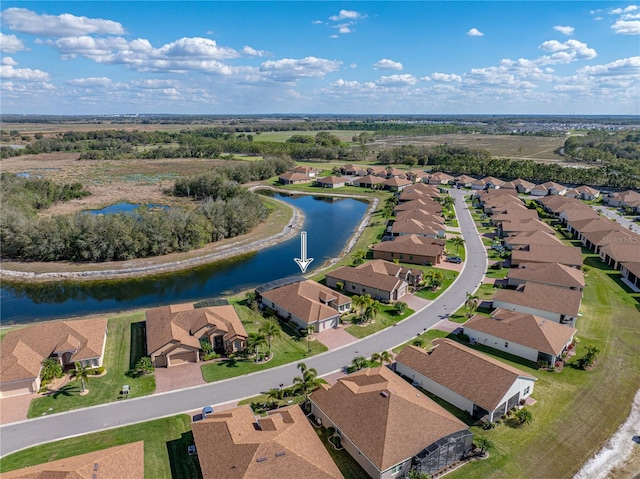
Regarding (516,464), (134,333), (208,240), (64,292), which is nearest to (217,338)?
(134,333)

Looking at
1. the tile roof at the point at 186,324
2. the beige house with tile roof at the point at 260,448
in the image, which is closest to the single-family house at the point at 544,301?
the beige house with tile roof at the point at 260,448

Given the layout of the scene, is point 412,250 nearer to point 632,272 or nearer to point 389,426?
point 632,272

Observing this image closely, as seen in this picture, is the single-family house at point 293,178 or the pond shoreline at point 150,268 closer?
the pond shoreline at point 150,268

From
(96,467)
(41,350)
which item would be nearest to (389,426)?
(96,467)

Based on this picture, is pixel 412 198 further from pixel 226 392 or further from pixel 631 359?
pixel 226 392

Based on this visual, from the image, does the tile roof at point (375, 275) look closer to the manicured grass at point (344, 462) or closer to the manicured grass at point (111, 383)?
the manicured grass at point (344, 462)

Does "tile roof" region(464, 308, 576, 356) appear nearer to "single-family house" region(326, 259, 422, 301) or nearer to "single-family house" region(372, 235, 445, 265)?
"single-family house" region(326, 259, 422, 301)
